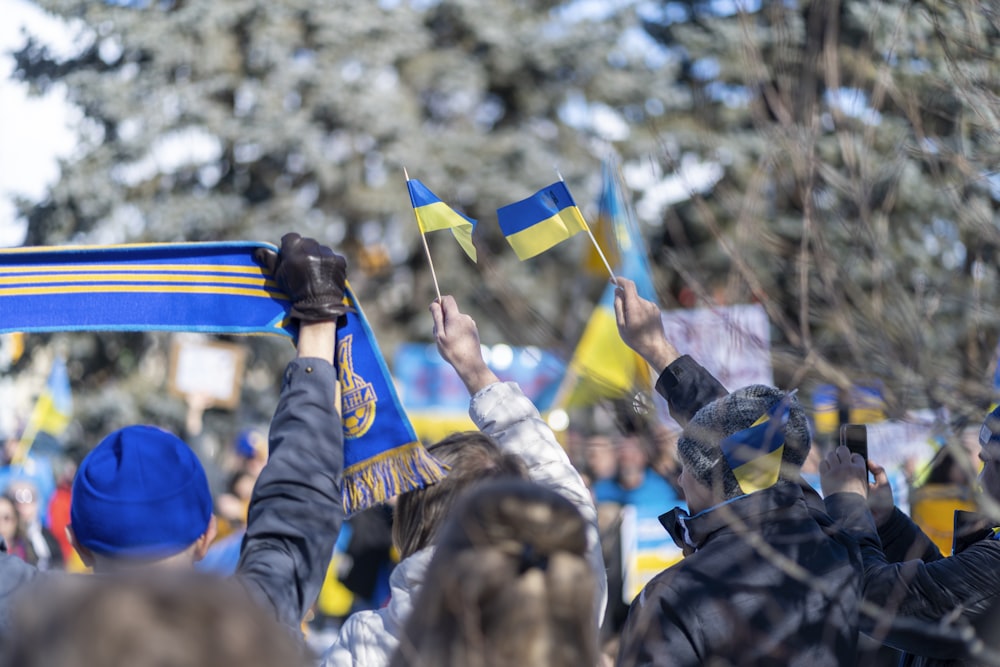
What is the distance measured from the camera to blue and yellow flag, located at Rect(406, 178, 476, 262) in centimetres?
A: 328

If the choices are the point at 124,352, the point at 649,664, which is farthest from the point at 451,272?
the point at 649,664

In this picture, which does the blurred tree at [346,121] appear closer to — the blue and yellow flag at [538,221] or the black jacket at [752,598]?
the blue and yellow flag at [538,221]

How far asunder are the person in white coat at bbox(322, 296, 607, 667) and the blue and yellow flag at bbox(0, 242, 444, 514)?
0.54ft

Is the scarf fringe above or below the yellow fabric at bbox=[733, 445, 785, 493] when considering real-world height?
below

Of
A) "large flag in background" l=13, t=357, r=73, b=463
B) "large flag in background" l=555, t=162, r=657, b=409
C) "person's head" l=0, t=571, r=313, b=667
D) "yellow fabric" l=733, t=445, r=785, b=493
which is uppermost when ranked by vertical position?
"person's head" l=0, t=571, r=313, b=667

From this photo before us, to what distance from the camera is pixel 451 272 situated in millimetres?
16594

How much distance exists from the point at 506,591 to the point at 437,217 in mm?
1883

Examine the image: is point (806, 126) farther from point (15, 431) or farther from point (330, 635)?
point (15, 431)

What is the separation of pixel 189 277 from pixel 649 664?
5.23ft

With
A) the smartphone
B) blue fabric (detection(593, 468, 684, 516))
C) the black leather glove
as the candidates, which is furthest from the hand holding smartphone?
blue fabric (detection(593, 468, 684, 516))

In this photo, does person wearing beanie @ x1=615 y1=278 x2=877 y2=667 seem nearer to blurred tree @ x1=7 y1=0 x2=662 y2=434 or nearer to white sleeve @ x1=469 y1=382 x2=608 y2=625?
white sleeve @ x1=469 y1=382 x2=608 y2=625

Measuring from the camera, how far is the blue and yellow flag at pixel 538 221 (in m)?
3.61

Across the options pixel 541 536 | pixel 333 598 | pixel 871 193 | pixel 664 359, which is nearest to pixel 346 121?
pixel 333 598

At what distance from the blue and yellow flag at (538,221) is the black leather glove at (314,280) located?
1.12 meters
